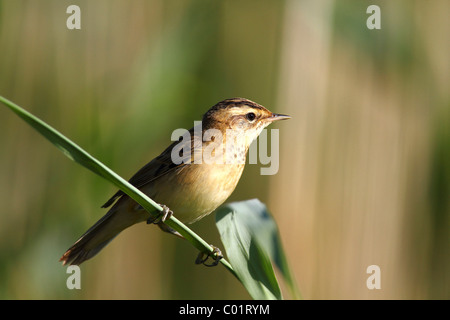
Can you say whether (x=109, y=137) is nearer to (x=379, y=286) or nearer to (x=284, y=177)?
(x=284, y=177)

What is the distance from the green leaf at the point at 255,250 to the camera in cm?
180

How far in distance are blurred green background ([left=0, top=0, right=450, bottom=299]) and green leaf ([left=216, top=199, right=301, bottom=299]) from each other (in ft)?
4.15

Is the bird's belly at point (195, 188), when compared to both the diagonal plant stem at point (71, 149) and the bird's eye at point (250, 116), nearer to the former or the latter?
the bird's eye at point (250, 116)

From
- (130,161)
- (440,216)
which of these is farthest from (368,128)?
(130,161)

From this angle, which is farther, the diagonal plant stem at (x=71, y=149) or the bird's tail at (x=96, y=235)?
the bird's tail at (x=96, y=235)

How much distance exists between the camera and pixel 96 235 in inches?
108

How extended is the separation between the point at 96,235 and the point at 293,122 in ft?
5.43

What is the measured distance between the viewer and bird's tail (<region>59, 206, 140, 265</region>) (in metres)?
2.71

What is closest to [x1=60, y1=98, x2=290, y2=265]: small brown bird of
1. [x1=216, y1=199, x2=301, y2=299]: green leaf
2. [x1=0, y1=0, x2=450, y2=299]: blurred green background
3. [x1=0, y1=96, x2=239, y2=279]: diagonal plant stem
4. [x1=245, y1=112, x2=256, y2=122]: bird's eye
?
[x1=245, y1=112, x2=256, y2=122]: bird's eye

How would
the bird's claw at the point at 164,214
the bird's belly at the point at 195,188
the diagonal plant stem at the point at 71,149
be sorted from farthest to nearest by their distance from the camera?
the bird's belly at the point at 195,188 → the bird's claw at the point at 164,214 → the diagonal plant stem at the point at 71,149

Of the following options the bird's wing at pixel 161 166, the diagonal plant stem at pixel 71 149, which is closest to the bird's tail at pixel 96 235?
the bird's wing at pixel 161 166

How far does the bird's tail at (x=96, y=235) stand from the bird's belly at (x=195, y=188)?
200mm

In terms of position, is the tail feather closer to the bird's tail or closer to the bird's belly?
the bird's tail

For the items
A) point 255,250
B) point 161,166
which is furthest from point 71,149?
point 161,166
